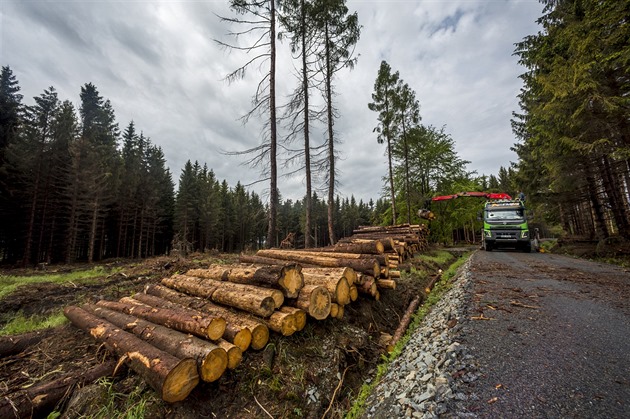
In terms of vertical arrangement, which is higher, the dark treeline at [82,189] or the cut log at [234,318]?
the dark treeline at [82,189]

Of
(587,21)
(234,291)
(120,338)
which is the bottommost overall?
(120,338)

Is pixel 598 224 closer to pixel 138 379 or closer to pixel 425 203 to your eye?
pixel 425 203

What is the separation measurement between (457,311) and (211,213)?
1522 inches

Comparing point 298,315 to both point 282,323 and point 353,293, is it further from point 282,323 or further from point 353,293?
point 353,293

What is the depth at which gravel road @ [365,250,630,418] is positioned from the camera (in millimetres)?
1888

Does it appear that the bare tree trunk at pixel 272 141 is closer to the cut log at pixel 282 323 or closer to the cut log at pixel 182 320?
the cut log at pixel 182 320

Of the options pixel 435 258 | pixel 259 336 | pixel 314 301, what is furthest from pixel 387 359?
pixel 435 258

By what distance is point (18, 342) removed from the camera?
377 centimetres

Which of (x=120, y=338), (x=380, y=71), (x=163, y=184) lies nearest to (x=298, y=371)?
(x=120, y=338)

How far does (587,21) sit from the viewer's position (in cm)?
891

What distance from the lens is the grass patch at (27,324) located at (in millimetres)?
4727

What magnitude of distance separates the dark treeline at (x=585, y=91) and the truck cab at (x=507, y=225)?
2.24 metres

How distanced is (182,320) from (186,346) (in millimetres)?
577

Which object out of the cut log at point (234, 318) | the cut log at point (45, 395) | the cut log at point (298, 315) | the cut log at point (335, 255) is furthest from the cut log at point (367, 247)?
the cut log at point (45, 395)
